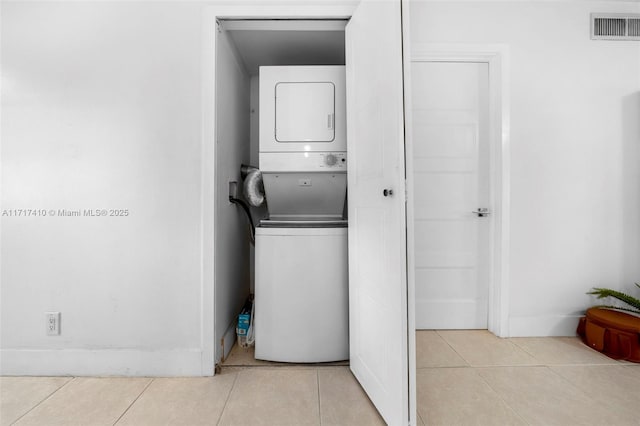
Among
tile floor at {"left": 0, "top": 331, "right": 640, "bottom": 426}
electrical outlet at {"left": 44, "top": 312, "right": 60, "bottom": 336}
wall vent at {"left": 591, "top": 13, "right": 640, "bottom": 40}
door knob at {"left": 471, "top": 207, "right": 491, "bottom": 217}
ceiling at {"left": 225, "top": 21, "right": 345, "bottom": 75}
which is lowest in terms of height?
tile floor at {"left": 0, "top": 331, "right": 640, "bottom": 426}

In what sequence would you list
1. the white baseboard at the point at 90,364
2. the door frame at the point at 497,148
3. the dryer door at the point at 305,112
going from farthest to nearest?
the door frame at the point at 497,148 → the dryer door at the point at 305,112 → the white baseboard at the point at 90,364

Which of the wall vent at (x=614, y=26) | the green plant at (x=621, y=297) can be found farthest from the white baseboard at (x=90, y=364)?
the wall vent at (x=614, y=26)

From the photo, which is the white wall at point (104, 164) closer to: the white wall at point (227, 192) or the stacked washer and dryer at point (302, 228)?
the white wall at point (227, 192)

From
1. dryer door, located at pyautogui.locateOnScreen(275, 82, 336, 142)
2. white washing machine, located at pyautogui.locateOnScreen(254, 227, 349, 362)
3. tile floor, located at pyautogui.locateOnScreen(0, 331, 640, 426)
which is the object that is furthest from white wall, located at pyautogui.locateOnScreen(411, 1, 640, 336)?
white washing machine, located at pyautogui.locateOnScreen(254, 227, 349, 362)

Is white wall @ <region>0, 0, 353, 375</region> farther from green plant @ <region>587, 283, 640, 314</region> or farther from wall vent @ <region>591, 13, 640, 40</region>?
green plant @ <region>587, 283, 640, 314</region>

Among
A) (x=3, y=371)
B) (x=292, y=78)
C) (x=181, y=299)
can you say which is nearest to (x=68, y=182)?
(x=181, y=299)

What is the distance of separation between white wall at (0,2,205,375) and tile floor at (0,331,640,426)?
0.90 feet

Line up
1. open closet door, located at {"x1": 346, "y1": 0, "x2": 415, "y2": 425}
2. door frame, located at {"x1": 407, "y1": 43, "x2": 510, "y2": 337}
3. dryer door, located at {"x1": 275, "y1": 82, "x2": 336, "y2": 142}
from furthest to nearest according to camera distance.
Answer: door frame, located at {"x1": 407, "y1": 43, "x2": 510, "y2": 337} < dryer door, located at {"x1": 275, "y1": 82, "x2": 336, "y2": 142} < open closet door, located at {"x1": 346, "y1": 0, "x2": 415, "y2": 425}

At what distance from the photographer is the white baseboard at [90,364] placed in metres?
1.77

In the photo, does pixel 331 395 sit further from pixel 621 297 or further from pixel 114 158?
pixel 621 297

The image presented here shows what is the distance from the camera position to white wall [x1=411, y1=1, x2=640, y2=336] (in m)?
2.33

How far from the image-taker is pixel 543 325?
2.33 meters

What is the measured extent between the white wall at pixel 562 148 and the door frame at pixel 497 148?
6cm

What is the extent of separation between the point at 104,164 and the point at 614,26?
371 cm
